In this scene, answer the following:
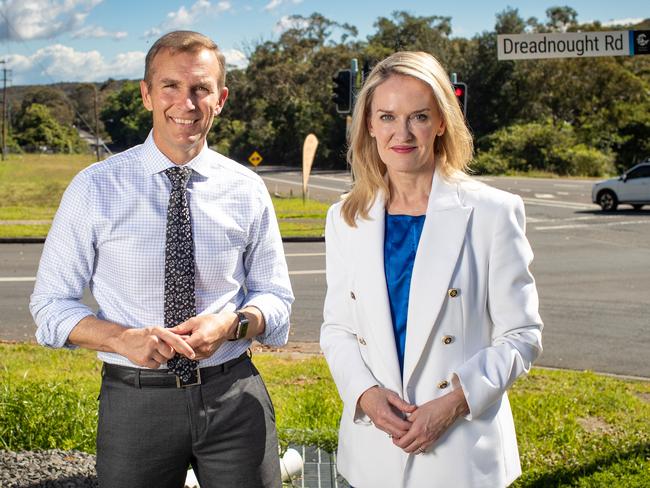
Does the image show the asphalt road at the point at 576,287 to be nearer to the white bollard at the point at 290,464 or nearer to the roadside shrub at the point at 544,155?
the white bollard at the point at 290,464

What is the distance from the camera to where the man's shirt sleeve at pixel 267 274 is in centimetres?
273

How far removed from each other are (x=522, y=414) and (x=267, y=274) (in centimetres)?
364

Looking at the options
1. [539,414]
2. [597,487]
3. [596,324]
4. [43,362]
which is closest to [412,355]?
[597,487]

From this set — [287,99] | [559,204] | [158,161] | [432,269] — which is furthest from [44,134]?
[432,269]

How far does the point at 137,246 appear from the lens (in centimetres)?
254

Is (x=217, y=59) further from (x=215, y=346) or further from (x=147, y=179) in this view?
(x=215, y=346)

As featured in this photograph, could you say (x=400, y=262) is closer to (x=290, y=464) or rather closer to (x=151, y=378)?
(x=151, y=378)

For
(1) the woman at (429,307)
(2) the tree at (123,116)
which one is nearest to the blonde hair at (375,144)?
(1) the woman at (429,307)

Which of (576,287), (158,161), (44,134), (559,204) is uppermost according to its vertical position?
(44,134)

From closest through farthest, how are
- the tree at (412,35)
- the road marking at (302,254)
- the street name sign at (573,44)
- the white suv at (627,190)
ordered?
the street name sign at (573,44)
the road marking at (302,254)
the white suv at (627,190)
the tree at (412,35)

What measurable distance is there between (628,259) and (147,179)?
1567 cm

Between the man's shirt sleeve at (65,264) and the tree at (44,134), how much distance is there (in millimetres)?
118962

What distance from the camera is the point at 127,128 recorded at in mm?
130750

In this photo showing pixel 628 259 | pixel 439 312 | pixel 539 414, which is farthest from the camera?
pixel 628 259
